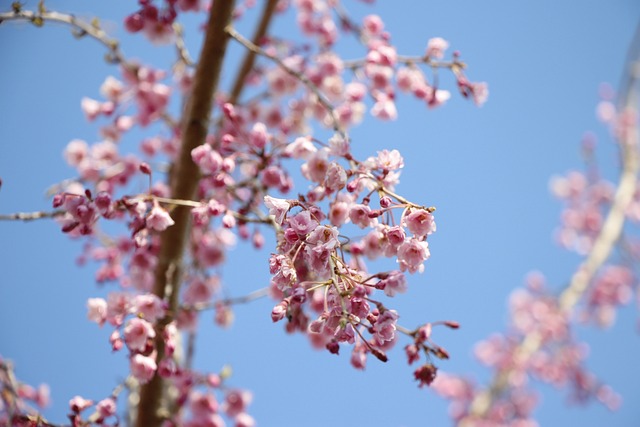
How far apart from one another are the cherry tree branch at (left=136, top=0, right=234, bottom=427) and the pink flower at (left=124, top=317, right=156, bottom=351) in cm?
36

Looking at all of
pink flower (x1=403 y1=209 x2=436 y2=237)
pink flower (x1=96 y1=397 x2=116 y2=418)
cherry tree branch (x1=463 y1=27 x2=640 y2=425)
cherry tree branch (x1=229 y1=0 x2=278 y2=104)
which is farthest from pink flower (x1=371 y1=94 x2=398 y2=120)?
cherry tree branch (x1=463 y1=27 x2=640 y2=425)

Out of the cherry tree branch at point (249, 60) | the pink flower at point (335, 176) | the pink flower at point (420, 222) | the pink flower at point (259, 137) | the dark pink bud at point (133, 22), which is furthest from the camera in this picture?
the cherry tree branch at point (249, 60)

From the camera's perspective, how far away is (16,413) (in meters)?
1.71

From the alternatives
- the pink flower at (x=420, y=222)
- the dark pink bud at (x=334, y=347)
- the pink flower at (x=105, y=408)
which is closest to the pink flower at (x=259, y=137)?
the pink flower at (x=420, y=222)

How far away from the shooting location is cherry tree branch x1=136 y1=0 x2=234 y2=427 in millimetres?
2027

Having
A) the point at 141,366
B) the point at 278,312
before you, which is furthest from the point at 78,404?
the point at 278,312

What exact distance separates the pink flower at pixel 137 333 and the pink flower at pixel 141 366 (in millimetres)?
45

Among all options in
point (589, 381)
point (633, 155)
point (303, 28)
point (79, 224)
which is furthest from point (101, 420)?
point (633, 155)

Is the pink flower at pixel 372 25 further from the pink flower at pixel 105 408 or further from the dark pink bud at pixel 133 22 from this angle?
the pink flower at pixel 105 408

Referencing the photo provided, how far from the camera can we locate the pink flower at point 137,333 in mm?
1599

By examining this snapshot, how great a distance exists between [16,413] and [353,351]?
122 centimetres

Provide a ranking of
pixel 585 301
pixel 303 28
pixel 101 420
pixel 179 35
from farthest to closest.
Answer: pixel 585 301 < pixel 303 28 < pixel 179 35 < pixel 101 420

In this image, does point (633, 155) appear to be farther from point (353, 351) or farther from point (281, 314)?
point (281, 314)

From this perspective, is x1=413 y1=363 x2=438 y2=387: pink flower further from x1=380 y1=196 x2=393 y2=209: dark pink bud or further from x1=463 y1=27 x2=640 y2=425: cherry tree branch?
x1=463 y1=27 x2=640 y2=425: cherry tree branch
